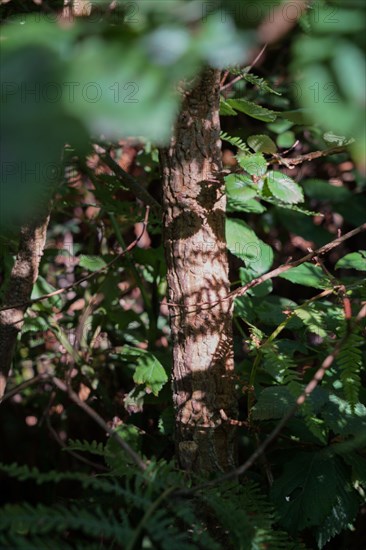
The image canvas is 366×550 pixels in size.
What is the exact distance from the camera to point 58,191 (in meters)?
1.46

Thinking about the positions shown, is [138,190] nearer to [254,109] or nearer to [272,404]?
[254,109]

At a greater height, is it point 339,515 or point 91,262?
point 91,262

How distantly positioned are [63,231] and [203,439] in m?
1.01

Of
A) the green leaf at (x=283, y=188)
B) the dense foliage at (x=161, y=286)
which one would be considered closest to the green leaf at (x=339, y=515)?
the dense foliage at (x=161, y=286)

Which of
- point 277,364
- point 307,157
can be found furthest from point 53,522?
point 307,157

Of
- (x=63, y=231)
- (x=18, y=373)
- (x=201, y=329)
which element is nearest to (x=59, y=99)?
(x=201, y=329)

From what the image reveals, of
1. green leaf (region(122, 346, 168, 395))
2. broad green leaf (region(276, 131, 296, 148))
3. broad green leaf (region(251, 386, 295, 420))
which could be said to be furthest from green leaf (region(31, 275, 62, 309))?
broad green leaf (region(276, 131, 296, 148))

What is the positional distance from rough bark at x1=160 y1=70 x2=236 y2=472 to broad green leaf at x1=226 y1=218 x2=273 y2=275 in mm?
211

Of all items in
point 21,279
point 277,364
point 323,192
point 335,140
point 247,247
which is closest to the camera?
point 277,364

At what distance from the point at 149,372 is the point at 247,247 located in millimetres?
334

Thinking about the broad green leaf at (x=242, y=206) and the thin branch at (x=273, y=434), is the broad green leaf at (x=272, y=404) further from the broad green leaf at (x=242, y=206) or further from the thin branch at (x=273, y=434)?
the broad green leaf at (x=242, y=206)

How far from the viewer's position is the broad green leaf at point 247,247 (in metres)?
1.31

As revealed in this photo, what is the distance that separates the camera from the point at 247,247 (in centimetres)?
135

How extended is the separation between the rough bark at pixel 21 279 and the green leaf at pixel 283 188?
43 cm
